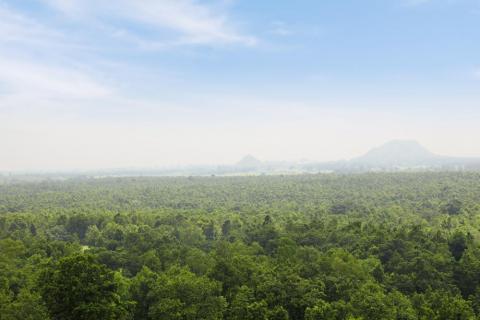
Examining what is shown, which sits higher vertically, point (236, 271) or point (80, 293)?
point (80, 293)

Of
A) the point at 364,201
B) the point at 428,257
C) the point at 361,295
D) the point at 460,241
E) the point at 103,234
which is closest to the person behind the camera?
the point at 361,295

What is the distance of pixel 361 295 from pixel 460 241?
2246 centimetres

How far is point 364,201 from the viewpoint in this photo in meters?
95.2

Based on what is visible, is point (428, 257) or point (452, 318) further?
point (428, 257)

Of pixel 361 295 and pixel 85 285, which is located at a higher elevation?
pixel 85 285

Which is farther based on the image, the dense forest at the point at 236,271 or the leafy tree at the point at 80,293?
the dense forest at the point at 236,271

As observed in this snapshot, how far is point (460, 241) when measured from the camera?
4225 cm

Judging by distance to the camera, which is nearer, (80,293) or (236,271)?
(80,293)

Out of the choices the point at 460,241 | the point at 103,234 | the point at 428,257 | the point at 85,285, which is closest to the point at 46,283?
the point at 85,285

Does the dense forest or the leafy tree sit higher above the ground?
the leafy tree

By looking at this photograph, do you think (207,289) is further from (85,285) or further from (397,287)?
(397,287)

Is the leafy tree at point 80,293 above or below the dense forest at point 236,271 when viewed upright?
above

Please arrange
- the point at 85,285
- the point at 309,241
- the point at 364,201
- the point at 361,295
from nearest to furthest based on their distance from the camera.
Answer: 1. the point at 85,285
2. the point at 361,295
3. the point at 309,241
4. the point at 364,201

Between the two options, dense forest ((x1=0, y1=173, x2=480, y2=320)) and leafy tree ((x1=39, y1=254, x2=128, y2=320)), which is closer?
leafy tree ((x1=39, y1=254, x2=128, y2=320))
